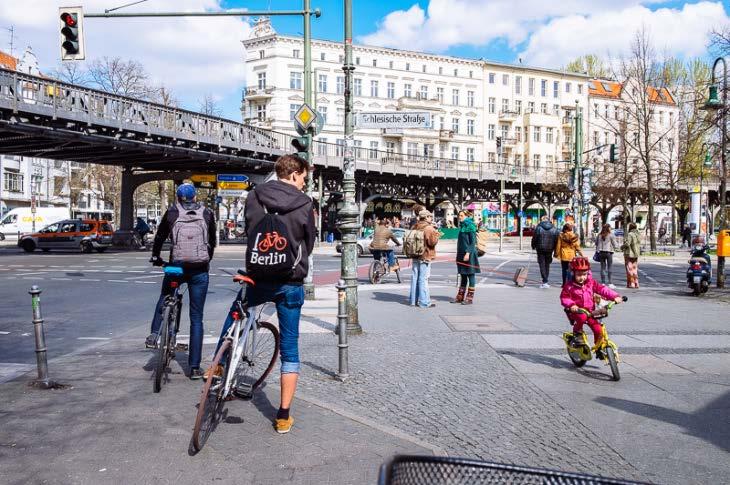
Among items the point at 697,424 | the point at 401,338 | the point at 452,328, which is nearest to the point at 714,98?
the point at 452,328

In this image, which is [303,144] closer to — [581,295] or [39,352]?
[581,295]

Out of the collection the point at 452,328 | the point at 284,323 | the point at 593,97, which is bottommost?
the point at 452,328

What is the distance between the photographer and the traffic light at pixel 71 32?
1396cm

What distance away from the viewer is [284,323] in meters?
4.78

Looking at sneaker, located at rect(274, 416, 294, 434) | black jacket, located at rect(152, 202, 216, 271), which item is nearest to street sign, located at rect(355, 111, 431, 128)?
black jacket, located at rect(152, 202, 216, 271)

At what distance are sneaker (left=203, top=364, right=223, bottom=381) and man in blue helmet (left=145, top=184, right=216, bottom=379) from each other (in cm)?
167

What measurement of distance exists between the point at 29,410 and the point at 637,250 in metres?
15.1

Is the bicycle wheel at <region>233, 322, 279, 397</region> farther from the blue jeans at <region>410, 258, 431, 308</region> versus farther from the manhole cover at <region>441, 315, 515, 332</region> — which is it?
the blue jeans at <region>410, 258, 431, 308</region>

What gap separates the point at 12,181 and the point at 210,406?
2968 inches

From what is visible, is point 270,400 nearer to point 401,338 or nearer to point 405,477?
point 401,338

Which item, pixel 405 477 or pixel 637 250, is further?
pixel 637 250

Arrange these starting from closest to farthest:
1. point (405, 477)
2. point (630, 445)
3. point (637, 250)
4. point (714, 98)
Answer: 1. point (405, 477)
2. point (630, 445)
3. point (714, 98)
4. point (637, 250)

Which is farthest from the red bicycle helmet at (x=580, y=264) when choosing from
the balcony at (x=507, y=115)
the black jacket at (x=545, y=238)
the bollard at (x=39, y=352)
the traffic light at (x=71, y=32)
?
the balcony at (x=507, y=115)

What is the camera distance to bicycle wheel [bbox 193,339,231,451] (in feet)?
14.0
